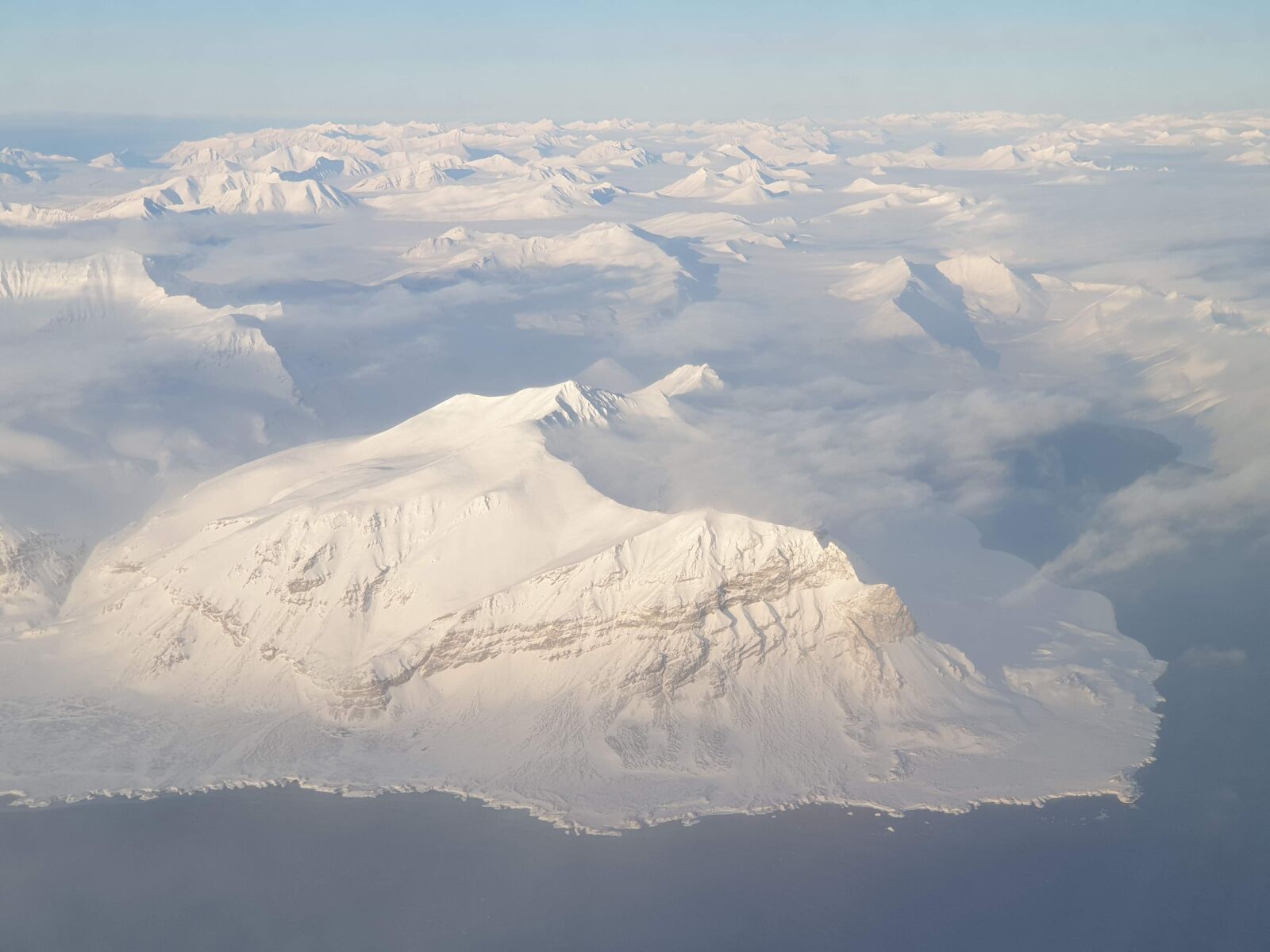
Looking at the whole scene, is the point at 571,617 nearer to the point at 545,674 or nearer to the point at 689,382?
the point at 545,674

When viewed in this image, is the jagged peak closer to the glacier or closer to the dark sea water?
the glacier

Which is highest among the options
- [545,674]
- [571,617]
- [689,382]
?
[571,617]

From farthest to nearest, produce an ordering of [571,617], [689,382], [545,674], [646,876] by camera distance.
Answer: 1. [689,382]
2. [545,674]
3. [571,617]
4. [646,876]

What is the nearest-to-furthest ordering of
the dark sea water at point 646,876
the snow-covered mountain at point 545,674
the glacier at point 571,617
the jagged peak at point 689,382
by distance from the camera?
1. the dark sea water at point 646,876
2. the snow-covered mountain at point 545,674
3. the glacier at point 571,617
4. the jagged peak at point 689,382

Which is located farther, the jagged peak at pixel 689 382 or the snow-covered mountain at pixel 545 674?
the jagged peak at pixel 689 382

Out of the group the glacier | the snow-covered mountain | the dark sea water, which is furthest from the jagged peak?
the dark sea water

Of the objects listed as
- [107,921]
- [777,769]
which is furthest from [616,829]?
[107,921]

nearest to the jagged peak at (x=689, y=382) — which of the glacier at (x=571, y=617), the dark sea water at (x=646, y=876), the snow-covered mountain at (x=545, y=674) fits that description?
the glacier at (x=571, y=617)

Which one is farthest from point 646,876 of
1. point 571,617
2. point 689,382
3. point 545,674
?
point 689,382

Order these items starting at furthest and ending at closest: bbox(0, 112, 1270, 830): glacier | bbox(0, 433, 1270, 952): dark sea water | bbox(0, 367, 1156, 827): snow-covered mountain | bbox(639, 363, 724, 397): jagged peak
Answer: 1. bbox(639, 363, 724, 397): jagged peak
2. bbox(0, 112, 1270, 830): glacier
3. bbox(0, 367, 1156, 827): snow-covered mountain
4. bbox(0, 433, 1270, 952): dark sea water

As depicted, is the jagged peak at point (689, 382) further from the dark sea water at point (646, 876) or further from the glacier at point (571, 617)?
the dark sea water at point (646, 876)
